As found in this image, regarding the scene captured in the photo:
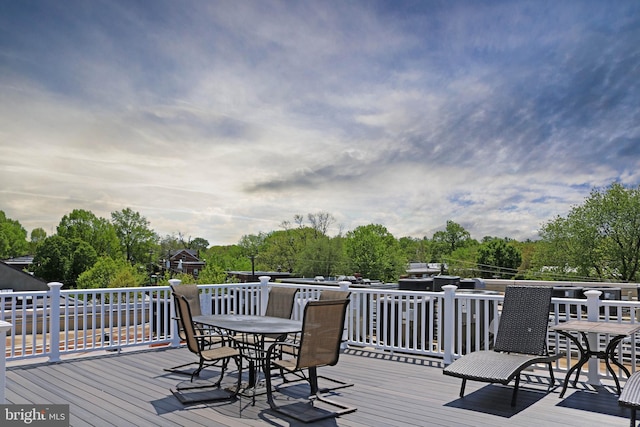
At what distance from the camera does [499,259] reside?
52.4 m

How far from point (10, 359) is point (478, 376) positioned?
18.0 feet

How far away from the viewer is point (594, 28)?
1664 centimetres

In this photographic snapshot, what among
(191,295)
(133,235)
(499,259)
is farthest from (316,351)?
(499,259)

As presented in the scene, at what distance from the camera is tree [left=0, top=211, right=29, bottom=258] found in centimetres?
5855

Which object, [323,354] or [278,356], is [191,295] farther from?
[323,354]

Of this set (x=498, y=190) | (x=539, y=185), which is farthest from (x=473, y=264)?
(x=539, y=185)

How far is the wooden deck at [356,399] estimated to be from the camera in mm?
4148

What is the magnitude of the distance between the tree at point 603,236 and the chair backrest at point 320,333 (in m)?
29.7

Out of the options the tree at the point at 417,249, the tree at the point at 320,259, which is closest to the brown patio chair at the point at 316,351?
the tree at the point at 320,259

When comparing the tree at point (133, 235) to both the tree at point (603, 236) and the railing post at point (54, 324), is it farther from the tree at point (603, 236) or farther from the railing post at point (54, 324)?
the railing post at point (54, 324)

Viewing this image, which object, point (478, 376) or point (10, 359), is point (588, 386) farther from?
point (10, 359)

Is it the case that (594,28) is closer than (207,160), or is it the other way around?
(594,28)

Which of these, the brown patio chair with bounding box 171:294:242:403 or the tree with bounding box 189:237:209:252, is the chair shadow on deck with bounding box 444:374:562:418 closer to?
the brown patio chair with bounding box 171:294:242:403

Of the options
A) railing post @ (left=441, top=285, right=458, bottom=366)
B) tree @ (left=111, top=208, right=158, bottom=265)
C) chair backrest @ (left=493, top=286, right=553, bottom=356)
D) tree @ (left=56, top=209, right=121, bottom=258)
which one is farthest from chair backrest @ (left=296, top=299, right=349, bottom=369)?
tree @ (left=111, top=208, right=158, bottom=265)
